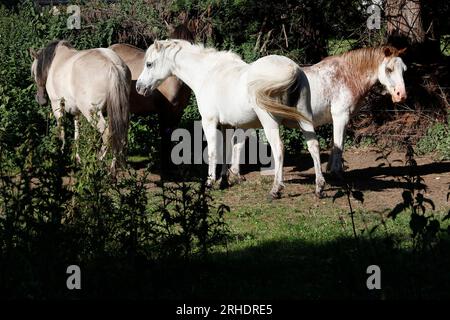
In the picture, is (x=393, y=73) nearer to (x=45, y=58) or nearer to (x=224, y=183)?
(x=224, y=183)

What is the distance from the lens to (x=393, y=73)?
11.0m

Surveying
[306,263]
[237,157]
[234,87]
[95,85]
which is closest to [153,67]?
[95,85]

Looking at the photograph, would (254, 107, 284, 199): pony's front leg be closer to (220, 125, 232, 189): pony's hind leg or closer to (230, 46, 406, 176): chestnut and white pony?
(220, 125, 232, 189): pony's hind leg

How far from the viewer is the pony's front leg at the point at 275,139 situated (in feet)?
32.0

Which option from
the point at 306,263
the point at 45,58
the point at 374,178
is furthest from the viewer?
the point at 45,58

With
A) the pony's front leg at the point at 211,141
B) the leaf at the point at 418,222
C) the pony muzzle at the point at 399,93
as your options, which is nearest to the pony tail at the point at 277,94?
the pony's front leg at the point at 211,141

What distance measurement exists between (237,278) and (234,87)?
172 inches

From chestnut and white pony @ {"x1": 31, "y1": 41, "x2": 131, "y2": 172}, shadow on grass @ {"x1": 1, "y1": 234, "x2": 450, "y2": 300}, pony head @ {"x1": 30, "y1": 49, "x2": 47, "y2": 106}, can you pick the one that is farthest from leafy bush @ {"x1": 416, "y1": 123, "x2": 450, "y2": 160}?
shadow on grass @ {"x1": 1, "y1": 234, "x2": 450, "y2": 300}

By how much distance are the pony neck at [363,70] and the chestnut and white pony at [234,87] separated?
1.47m

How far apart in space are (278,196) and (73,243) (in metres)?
4.78

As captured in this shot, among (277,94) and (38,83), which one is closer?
(277,94)

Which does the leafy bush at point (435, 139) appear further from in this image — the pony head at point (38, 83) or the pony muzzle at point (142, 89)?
the pony head at point (38, 83)

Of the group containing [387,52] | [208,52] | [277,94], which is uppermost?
[208,52]
